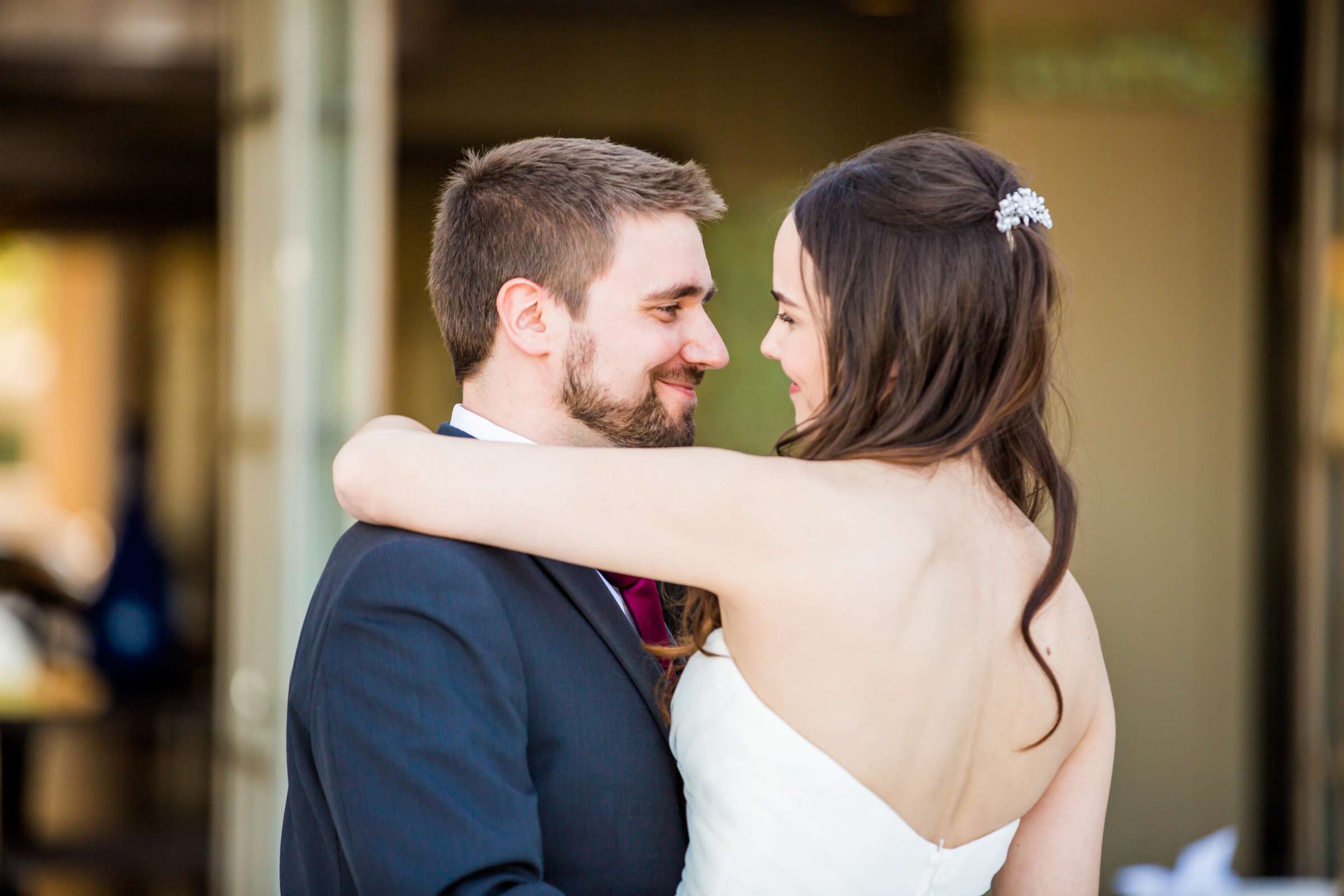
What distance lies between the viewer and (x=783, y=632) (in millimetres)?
1245

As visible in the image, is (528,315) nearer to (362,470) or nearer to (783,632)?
(362,470)

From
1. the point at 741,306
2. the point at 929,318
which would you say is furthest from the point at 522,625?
the point at 741,306

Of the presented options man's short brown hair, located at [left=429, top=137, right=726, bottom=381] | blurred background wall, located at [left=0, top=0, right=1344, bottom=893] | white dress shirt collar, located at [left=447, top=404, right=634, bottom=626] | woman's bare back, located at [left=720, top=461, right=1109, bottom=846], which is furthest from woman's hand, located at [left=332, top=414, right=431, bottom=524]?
blurred background wall, located at [left=0, top=0, right=1344, bottom=893]

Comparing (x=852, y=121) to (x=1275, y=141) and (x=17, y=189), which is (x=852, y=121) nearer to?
(x=1275, y=141)

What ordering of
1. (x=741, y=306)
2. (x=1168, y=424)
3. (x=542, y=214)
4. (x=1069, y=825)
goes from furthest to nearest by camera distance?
1. (x=741, y=306)
2. (x=1168, y=424)
3. (x=542, y=214)
4. (x=1069, y=825)

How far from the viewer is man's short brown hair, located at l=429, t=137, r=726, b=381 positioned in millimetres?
1611

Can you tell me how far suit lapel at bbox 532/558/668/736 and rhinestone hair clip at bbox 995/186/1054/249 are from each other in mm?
524

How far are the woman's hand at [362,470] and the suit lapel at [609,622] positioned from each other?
0.17m

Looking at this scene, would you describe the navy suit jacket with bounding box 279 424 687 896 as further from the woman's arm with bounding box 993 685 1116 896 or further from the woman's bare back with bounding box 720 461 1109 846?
the woman's arm with bounding box 993 685 1116 896

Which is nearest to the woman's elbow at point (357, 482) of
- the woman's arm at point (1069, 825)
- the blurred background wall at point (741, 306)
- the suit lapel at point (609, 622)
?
the suit lapel at point (609, 622)

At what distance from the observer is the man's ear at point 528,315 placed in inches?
63.5

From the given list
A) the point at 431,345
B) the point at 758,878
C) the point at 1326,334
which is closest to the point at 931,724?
the point at 758,878

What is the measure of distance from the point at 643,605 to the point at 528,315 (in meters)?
0.36

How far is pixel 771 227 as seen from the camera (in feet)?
19.0
